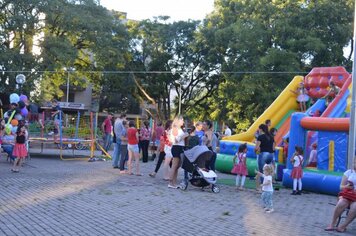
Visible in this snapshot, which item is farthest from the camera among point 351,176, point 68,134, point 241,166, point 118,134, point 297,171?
point 68,134

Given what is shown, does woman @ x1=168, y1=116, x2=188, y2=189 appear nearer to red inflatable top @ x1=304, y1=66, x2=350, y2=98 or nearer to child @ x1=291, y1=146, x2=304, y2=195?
child @ x1=291, y1=146, x2=304, y2=195

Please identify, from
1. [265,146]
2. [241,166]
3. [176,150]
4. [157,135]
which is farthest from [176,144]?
[157,135]

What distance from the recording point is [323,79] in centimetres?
1812

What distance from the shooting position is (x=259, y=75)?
3450 centimetres

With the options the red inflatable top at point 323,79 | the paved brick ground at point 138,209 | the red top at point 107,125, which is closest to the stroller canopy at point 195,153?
the paved brick ground at point 138,209

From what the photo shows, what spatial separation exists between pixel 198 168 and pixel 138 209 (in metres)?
3.33

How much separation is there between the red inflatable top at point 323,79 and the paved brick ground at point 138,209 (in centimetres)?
650

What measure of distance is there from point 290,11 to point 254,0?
132 inches

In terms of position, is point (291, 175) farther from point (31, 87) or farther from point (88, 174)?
point (31, 87)

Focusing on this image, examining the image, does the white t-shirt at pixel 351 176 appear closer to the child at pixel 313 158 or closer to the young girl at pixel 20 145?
the child at pixel 313 158

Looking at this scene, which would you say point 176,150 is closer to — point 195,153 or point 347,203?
point 195,153

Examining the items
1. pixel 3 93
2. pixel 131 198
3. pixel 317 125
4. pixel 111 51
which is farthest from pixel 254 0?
pixel 131 198

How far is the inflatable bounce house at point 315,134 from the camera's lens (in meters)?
13.1

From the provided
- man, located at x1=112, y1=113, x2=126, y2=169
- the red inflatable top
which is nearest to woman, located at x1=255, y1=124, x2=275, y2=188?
man, located at x1=112, y1=113, x2=126, y2=169
